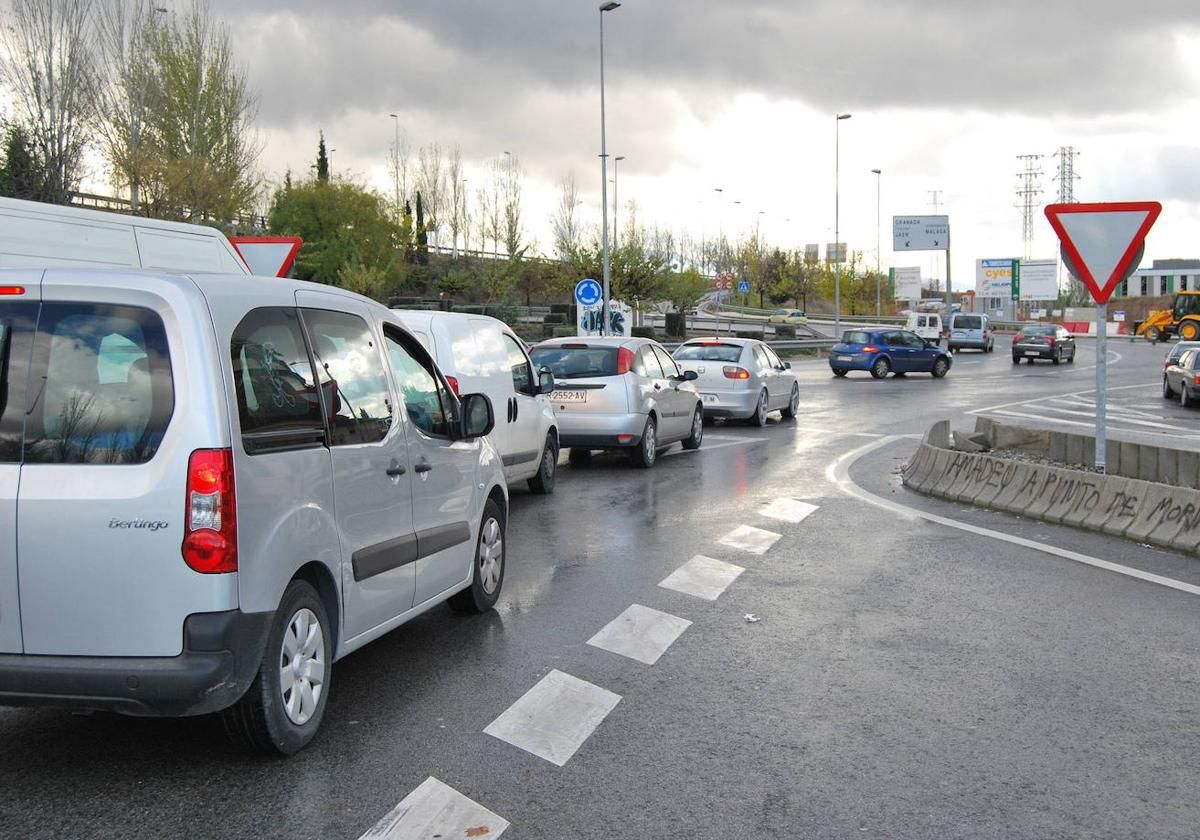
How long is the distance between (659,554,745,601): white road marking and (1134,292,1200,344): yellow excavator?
215 ft

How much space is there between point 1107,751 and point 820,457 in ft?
38.2

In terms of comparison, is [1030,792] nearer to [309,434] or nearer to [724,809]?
[724,809]

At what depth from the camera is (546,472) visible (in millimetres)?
12867

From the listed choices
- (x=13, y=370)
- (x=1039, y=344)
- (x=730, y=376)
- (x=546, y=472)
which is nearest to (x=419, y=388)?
(x=13, y=370)

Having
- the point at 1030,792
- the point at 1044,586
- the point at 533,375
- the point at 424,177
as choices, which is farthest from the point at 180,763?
the point at 424,177

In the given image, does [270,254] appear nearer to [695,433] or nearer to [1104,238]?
[695,433]

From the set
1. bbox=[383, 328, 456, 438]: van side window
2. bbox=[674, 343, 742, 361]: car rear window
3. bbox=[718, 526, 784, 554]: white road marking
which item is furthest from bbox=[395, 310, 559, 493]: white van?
bbox=[674, 343, 742, 361]: car rear window

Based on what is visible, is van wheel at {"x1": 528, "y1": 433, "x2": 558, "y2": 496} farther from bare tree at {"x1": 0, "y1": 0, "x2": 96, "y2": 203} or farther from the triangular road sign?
bare tree at {"x1": 0, "y1": 0, "x2": 96, "y2": 203}

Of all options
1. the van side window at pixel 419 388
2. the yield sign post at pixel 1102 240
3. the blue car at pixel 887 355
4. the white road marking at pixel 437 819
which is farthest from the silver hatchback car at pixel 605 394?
the blue car at pixel 887 355

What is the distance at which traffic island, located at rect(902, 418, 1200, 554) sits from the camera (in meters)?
9.72

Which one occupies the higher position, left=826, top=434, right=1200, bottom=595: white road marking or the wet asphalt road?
the wet asphalt road

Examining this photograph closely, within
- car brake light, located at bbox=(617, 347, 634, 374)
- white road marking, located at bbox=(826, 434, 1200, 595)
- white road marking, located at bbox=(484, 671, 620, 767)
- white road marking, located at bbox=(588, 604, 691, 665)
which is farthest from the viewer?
car brake light, located at bbox=(617, 347, 634, 374)

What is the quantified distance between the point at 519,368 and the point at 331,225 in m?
49.8

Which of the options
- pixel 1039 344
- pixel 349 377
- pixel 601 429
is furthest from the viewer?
pixel 1039 344
